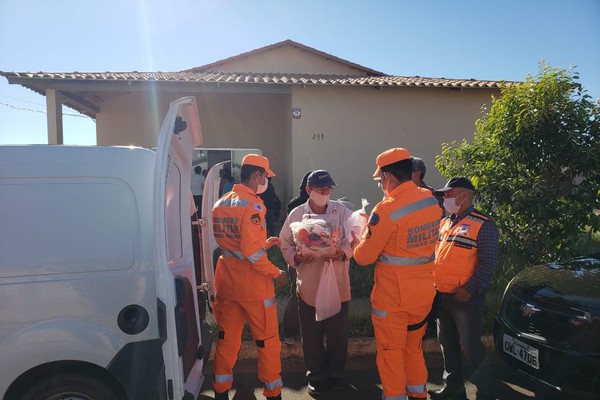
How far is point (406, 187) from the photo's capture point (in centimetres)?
267

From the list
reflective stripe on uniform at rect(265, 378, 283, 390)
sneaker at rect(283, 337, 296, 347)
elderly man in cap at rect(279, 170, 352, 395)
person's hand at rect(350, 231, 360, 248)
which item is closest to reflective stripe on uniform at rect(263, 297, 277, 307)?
elderly man in cap at rect(279, 170, 352, 395)

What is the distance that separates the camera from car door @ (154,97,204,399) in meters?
2.07

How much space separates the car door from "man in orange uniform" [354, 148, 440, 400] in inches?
46.6

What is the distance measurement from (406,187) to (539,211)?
2.46 m

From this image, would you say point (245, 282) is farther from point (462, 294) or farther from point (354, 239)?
point (462, 294)

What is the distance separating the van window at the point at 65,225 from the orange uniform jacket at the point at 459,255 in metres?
2.23

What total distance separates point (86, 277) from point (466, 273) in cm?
256

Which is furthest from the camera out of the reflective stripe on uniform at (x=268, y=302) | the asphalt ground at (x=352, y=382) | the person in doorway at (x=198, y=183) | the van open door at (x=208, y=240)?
the person in doorway at (x=198, y=183)

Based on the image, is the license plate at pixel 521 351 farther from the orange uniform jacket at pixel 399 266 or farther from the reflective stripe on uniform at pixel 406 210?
the reflective stripe on uniform at pixel 406 210

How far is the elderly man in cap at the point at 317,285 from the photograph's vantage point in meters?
3.25

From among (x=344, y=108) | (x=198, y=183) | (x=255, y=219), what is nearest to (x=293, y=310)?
(x=255, y=219)

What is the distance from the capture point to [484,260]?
116 inches

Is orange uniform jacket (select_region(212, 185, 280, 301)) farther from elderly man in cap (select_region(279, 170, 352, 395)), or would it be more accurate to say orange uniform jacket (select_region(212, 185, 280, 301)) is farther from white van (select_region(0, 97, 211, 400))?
white van (select_region(0, 97, 211, 400))

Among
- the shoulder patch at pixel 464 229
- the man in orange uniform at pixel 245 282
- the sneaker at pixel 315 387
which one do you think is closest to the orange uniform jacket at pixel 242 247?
the man in orange uniform at pixel 245 282
